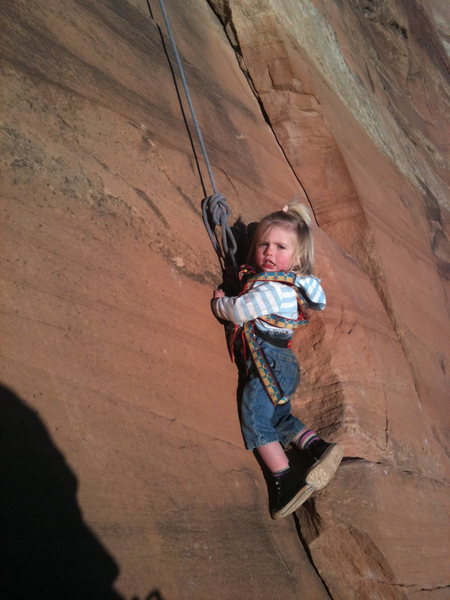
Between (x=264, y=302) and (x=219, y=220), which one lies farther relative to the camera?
(x=219, y=220)

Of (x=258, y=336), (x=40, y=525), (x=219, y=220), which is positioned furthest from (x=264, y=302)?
(x=40, y=525)

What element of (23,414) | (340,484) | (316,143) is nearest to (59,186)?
(23,414)

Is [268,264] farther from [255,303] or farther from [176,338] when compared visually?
[176,338]

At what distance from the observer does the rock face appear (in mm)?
1660

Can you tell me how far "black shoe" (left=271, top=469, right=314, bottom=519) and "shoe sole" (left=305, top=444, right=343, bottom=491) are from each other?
0.10ft

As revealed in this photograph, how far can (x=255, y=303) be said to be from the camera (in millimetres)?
2289

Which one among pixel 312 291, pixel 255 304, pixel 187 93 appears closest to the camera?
A: pixel 255 304

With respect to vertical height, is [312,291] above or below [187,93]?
below

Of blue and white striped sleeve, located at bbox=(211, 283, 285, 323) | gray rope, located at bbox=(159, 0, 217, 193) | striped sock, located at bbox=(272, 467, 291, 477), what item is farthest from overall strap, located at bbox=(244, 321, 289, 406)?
gray rope, located at bbox=(159, 0, 217, 193)

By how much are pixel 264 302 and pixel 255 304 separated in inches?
1.6

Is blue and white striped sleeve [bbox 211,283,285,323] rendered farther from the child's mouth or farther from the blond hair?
the blond hair

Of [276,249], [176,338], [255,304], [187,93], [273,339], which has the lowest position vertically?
[176,338]

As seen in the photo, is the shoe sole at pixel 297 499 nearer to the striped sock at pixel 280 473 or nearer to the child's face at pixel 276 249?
the striped sock at pixel 280 473

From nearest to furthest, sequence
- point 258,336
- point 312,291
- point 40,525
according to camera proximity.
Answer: point 40,525, point 258,336, point 312,291
